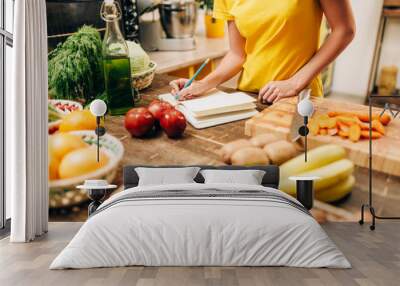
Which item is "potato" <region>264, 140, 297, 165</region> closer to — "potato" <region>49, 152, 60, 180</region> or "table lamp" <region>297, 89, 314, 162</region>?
"table lamp" <region>297, 89, 314, 162</region>

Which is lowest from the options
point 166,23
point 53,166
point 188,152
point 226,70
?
point 53,166

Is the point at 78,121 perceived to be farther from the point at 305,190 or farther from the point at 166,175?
the point at 305,190

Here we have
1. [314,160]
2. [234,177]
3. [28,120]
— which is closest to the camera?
[28,120]

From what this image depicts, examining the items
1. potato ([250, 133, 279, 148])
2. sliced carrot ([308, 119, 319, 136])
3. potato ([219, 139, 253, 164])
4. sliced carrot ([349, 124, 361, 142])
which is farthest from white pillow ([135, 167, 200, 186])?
sliced carrot ([349, 124, 361, 142])

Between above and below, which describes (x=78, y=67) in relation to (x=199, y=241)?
above

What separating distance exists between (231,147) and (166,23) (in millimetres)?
948

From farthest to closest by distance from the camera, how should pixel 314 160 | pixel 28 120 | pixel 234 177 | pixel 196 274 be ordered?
pixel 314 160
pixel 234 177
pixel 28 120
pixel 196 274

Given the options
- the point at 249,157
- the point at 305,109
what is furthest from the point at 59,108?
the point at 305,109

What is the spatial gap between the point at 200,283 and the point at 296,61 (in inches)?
62.3

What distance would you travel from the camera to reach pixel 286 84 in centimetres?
305

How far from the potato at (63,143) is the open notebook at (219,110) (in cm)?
71

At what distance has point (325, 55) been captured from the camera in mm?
2996

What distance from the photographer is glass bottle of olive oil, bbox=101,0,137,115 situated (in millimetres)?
3094

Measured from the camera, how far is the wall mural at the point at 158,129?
3021 mm
